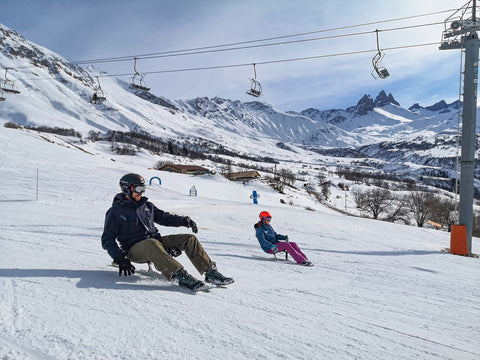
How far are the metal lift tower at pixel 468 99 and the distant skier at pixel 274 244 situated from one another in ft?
25.3

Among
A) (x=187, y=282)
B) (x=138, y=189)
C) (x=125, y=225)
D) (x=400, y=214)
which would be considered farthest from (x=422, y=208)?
(x=125, y=225)

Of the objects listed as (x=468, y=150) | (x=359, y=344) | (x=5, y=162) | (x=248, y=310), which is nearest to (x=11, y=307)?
(x=248, y=310)

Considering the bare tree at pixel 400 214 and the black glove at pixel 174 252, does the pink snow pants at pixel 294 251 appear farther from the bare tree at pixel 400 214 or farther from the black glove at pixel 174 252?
the bare tree at pixel 400 214

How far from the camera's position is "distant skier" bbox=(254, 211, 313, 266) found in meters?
6.12

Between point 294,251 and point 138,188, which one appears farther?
point 294,251

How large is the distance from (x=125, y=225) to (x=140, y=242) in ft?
1.01

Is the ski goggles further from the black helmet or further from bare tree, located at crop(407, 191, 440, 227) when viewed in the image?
bare tree, located at crop(407, 191, 440, 227)

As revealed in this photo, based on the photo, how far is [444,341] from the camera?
2.74 m

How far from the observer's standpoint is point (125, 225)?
3787mm

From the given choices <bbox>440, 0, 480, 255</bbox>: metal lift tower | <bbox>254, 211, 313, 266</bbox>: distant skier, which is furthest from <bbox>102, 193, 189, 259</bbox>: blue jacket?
<bbox>440, 0, 480, 255</bbox>: metal lift tower

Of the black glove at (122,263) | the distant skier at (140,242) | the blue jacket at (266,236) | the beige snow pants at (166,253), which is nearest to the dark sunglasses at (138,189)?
the distant skier at (140,242)

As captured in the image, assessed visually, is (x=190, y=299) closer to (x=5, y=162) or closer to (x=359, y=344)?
(x=359, y=344)

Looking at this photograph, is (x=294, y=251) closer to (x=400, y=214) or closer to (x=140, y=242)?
(x=140, y=242)

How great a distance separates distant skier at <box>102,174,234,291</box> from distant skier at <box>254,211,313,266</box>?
103 inches
